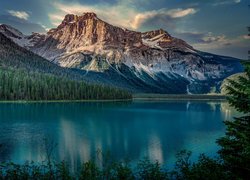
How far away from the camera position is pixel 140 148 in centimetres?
5478

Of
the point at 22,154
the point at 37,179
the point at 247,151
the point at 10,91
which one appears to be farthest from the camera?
the point at 10,91

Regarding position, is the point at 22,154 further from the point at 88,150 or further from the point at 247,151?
the point at 247,151

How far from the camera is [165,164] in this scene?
139 feet

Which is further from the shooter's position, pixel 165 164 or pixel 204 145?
pixel 204 145

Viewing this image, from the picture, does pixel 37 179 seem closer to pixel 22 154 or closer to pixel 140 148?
pixel 22 154

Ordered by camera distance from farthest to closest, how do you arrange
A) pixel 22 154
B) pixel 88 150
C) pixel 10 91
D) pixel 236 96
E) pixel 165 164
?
pixel 10 91
pixel 88 150
pixel 22 154
pixel 165 164
pixel 236 96

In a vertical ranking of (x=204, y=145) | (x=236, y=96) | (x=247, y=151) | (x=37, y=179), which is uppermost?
(x=236, y=96)

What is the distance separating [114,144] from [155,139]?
Answer: 39.2 ft

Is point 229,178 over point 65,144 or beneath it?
over

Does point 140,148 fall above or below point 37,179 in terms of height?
below

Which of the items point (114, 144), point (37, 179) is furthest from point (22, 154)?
point (37, 179)

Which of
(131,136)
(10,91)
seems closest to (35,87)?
(10,91)

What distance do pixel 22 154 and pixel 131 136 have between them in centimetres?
3114

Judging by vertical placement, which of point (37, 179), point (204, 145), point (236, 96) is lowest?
point (204, 145)
